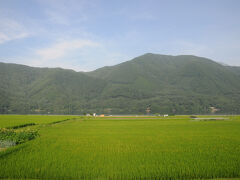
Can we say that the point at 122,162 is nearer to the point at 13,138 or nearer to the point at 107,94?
the point at 13,138

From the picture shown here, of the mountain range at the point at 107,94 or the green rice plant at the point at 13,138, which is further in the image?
the mountain range at the point at 107,94

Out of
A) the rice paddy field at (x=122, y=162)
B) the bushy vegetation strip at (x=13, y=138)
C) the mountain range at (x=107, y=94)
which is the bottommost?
the rice paddy field at (x=122, y=162)

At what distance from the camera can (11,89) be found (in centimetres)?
16625

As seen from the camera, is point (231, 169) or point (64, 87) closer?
point (231, 169)

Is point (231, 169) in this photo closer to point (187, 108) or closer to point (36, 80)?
point (187, 108)

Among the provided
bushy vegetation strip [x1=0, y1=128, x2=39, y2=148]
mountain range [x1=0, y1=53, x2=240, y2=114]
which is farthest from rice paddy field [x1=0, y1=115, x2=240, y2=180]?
mountain range [x1=0, y1=53, x2=240, y2=114]

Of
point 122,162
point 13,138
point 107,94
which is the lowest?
Result: point 122,162

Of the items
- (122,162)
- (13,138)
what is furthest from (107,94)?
(122,162)

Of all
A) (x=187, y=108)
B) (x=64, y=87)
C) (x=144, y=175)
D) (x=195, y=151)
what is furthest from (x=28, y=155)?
(x=64, y=87)

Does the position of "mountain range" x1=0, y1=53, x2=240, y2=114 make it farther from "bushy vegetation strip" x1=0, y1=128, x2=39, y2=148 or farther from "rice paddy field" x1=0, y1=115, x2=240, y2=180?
"rice paddy field" x1=0, y1=115, x2=240, y2=180

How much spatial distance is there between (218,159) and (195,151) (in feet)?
6.60

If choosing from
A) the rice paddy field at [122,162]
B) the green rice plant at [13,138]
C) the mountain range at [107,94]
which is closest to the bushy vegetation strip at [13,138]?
the green rice plant at [13,138]

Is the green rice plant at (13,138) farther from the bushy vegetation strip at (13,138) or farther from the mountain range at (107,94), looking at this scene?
the mountain range at (107,94)

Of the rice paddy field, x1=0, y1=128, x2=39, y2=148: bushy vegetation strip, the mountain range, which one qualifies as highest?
the mountain range
